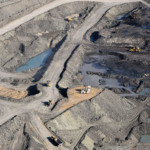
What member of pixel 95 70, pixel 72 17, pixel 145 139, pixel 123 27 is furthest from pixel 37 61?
pixel 145 139

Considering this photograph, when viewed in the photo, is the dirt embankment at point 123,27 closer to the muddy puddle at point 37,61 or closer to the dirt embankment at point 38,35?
the dirt embankment at point 38,35

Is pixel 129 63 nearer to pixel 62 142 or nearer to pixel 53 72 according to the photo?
pixel 53 72

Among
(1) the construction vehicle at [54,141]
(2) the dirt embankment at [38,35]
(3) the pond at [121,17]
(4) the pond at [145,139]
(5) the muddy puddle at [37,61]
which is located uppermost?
(2) the dirt embankment at [38,35]

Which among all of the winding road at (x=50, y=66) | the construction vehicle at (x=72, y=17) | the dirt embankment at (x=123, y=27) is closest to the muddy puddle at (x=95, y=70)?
the winding road at (x=50, y=66)

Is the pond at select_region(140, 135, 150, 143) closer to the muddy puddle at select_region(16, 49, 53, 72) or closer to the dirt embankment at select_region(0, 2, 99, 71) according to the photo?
the muddy puddle at select_region(16, 49, 53, 72)

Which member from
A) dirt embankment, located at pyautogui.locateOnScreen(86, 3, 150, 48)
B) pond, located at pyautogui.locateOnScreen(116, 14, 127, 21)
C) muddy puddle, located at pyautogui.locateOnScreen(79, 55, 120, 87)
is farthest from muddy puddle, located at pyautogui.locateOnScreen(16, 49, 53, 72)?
pond, located at pyautogui.locateOnScreen(116, 14, 127, 21)

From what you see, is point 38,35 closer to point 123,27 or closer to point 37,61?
point 37,61
